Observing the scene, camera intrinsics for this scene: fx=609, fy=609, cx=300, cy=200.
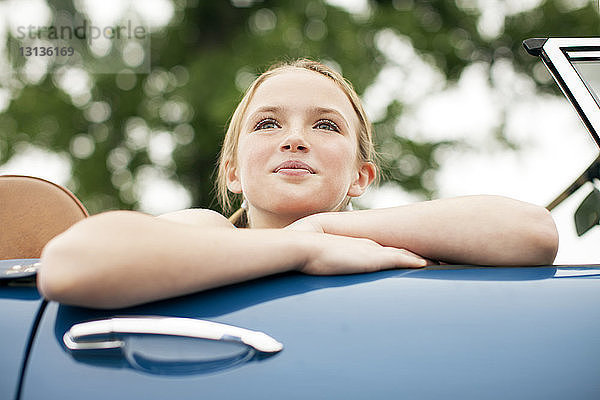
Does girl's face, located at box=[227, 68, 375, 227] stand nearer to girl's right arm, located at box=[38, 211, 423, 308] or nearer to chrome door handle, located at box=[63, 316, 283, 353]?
girl's right arm, located at box=[38, 211, 423, 308]

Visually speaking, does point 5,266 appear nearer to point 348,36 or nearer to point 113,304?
point 113,304

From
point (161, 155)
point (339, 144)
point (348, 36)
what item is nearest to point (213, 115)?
point (161, 155)

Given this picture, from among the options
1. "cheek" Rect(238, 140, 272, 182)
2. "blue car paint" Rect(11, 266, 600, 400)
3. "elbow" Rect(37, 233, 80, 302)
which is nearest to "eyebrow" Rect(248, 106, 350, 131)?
"cheek" Rect(238, 140, 272, 182)

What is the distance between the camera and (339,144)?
1805mm

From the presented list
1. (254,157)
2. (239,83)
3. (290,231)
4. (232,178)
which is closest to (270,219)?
(254,157)

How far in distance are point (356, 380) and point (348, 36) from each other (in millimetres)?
8629

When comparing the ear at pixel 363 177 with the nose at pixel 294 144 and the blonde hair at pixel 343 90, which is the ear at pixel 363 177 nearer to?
the blonde hair at pixel 343 90

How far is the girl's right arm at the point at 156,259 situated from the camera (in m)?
0.94

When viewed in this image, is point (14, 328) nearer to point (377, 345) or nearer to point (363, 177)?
point (377, 345)

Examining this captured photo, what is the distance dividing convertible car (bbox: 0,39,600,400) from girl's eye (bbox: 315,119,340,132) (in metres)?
0.87

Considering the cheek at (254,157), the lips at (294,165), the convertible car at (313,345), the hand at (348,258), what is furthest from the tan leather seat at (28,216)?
the hand at (348,258)

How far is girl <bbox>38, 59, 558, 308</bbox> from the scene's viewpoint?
0.95 meters

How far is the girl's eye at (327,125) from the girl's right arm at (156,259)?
0.77 metres

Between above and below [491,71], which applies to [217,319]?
below
